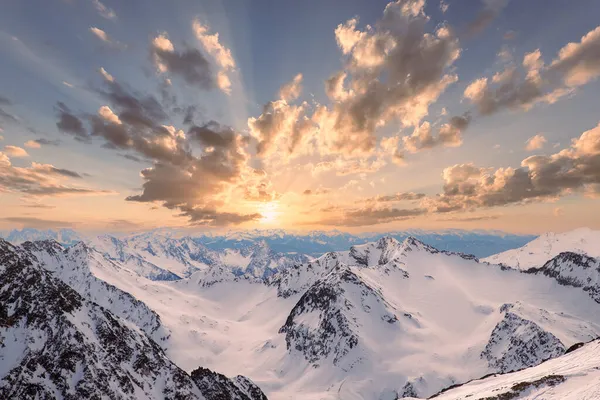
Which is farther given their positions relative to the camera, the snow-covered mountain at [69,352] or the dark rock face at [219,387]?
the dark rock face at [219,387]

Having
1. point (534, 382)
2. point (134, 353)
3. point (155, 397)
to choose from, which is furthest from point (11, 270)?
point (534, 382)

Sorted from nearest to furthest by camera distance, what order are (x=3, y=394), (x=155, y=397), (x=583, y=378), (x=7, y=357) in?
(x=583, y=378)
(x=3, y=394)
(x=7, y=357)
(x=155, y=397)

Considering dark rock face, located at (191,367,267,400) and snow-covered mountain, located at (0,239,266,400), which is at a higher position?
snow-covered mountain, located at (0,239,266,400)

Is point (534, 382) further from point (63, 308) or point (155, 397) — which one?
point (63, 308)

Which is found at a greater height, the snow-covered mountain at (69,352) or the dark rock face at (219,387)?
the snow-covered mountain at (69,352)

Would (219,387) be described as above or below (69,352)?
below

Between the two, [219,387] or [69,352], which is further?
[219,387]

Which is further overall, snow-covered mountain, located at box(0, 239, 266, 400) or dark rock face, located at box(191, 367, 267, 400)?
dark rock face, located at box(191, 367, 267, 400)

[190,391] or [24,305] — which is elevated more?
[24,305]
